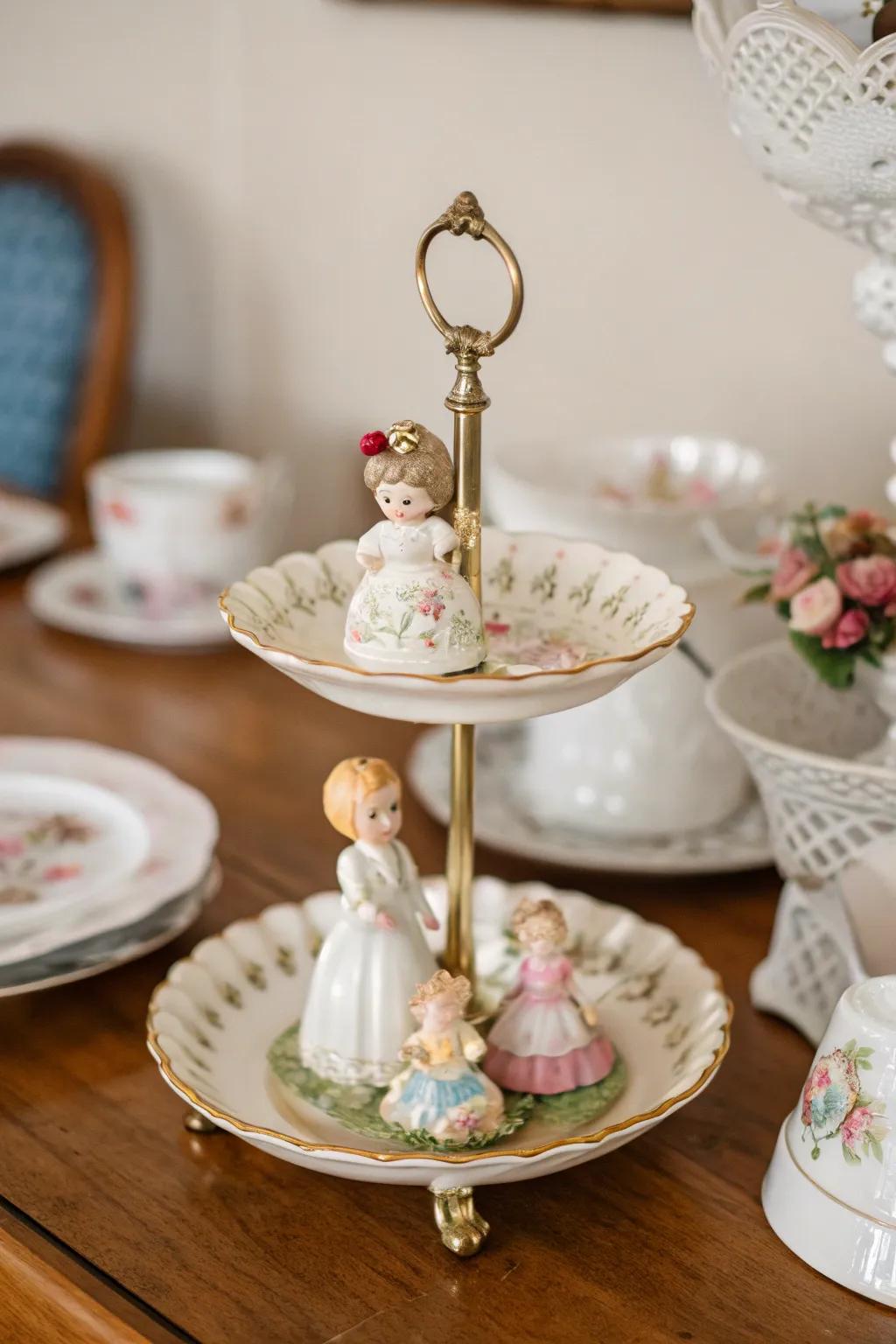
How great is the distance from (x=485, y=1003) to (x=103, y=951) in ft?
0.72

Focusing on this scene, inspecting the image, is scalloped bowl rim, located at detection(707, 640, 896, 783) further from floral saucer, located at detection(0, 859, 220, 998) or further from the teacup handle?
floral saucer, located at detection(0, 859, 220, 998)

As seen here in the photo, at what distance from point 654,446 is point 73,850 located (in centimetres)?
53

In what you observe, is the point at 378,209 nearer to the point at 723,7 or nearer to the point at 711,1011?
the point at 723,7

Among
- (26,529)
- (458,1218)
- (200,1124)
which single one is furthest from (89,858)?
(26,529)

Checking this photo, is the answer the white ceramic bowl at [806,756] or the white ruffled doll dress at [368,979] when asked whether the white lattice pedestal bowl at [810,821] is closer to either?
the white ceramic bowl at [806,756]

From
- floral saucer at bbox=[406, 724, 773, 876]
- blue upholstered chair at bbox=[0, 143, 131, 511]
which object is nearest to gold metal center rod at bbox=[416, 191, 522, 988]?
floral saucer at bbox=[406, 724, 773, 876]

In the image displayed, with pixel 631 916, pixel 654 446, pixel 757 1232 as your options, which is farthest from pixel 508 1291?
pixel 654 446

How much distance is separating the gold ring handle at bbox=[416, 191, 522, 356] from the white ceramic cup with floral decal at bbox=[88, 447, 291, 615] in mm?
747

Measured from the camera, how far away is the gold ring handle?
24.8 inches

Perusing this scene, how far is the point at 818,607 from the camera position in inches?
32.1

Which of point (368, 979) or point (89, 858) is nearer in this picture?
point (368, 979)

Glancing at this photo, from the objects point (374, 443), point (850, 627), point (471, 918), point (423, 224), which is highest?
point (423, 224)

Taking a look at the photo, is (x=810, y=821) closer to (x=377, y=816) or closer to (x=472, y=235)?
(x=377, y=816)

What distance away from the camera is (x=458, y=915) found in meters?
0.75
